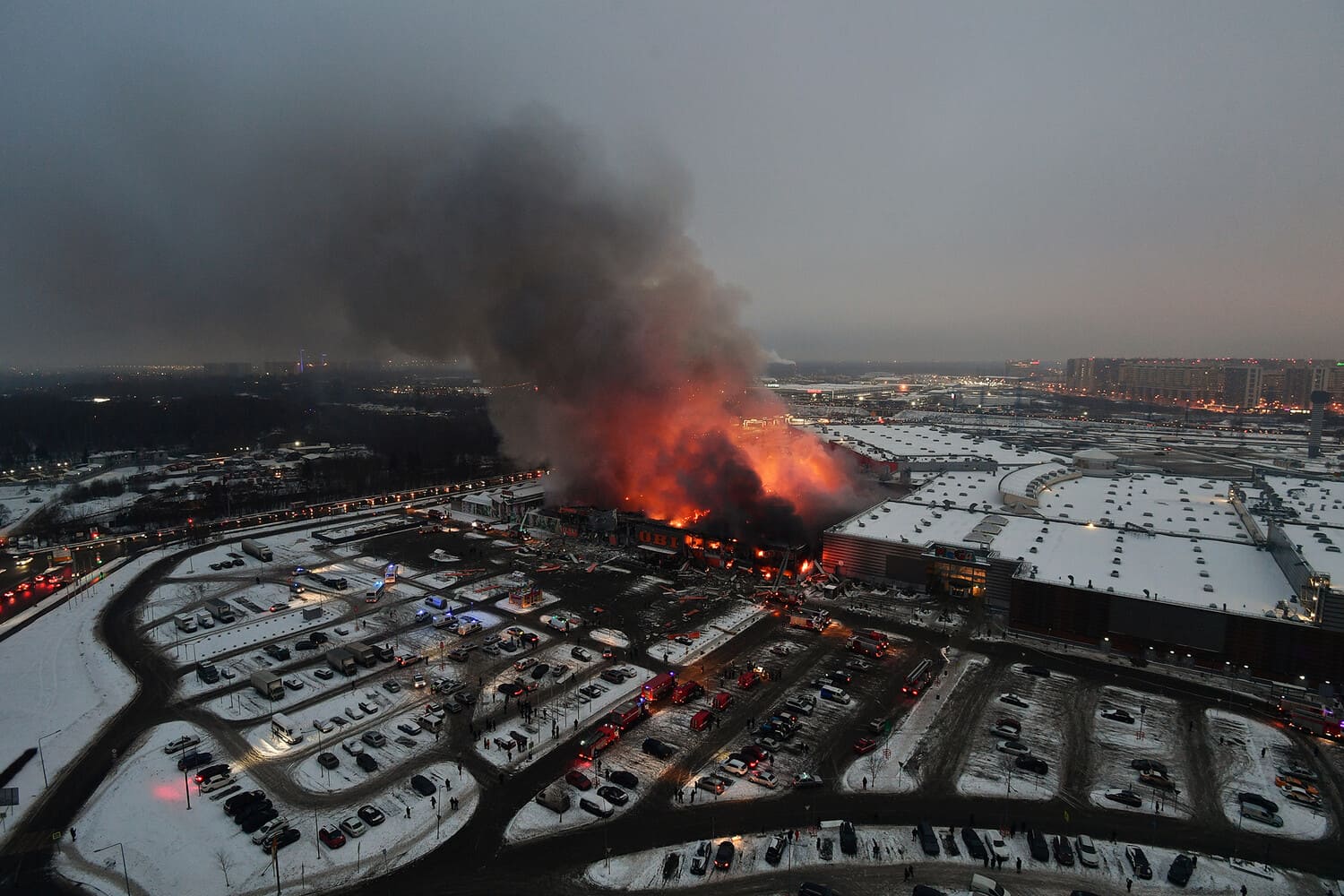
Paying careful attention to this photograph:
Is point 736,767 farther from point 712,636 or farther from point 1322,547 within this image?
point 1322,547

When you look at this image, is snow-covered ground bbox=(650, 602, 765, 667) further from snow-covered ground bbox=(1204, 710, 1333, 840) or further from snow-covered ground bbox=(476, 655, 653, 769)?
snow-covered ground bbox=(1204, 710, 1333, 840)

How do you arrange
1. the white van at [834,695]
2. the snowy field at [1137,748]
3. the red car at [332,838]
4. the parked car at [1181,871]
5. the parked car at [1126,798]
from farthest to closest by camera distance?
the white van at [834,695] < the snowy field at [1137,748] < the parked car at [1126,798] < the red car at [332,838] < the parked car at [1181,871]

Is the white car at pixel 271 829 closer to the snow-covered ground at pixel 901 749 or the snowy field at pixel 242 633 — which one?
the snowy field at pixel 242 633

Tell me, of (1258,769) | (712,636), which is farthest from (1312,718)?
(712,636)

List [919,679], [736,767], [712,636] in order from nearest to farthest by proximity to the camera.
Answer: [736,767] → [919,679] → [712,636]

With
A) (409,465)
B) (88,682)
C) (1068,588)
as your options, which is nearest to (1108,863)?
(1068,588)

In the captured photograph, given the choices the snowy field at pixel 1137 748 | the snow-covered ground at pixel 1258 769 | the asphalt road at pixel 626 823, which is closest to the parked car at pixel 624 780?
the asphalt road at pixel 626 823
